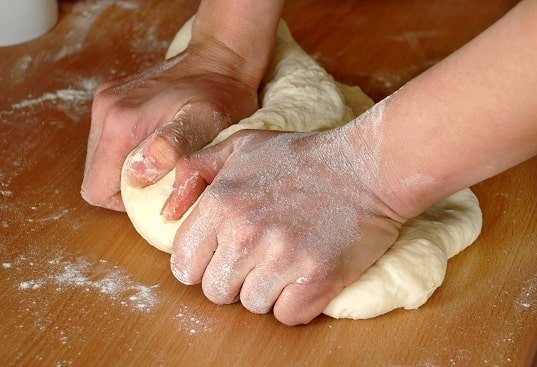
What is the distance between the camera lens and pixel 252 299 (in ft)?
4.15

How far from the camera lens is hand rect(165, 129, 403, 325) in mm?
1233

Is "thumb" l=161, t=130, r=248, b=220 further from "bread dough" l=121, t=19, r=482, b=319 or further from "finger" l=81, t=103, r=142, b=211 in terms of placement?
"finger" l=81, t=103, r=142, b=211

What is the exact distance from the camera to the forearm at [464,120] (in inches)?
42.8

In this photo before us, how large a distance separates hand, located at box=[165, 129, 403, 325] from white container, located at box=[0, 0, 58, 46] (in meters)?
0.89

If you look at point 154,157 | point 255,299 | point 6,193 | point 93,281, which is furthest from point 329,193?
point 6,193

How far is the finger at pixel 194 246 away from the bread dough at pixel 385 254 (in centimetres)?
7

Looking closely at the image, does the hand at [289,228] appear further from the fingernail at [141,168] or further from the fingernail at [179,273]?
the fingernail at [141,168]

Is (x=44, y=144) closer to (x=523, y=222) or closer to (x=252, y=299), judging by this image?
(x=252, y=299)

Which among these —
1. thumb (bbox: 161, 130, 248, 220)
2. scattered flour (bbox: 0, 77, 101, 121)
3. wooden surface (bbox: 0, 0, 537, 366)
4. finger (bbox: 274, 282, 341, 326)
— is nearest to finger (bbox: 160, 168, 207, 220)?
thumb (bbox: 161, 130, 248, 220)

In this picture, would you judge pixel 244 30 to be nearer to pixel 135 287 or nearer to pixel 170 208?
pixel 170 208

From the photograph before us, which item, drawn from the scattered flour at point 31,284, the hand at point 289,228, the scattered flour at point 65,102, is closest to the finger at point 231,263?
the hand at point 289,228

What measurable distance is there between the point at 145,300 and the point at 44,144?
0.49 meters

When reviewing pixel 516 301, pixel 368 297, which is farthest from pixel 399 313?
pixel 516 301

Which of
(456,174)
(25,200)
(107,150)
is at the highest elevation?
(456,174)
